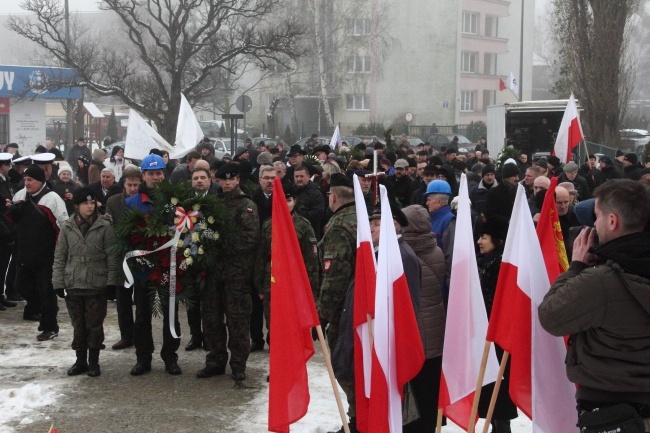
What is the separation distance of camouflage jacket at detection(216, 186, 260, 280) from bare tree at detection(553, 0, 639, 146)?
2229 centimetres

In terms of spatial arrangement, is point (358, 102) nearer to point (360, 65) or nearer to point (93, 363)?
point (360, 65)

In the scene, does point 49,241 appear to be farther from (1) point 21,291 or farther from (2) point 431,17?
(2) point 431,17

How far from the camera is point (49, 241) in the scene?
34.7 feet

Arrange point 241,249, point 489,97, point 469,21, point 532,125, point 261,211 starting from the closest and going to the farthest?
point 241,249
point 261,211
point 532,125
point 469,21
point 489,97

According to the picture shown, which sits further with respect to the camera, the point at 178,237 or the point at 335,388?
the point at 178,237

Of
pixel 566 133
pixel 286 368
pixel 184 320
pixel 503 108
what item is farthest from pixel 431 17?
pixel 286 368

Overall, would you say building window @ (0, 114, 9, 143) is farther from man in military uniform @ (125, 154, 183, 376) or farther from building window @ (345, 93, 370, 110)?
building window @ (345, 93, 370, 110)

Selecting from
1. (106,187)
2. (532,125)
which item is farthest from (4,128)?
(106,187)

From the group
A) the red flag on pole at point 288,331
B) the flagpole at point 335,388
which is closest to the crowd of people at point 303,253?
the red flag on pole at point 288,331

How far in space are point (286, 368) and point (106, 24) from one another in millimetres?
113684

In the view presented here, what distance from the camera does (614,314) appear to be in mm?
4453

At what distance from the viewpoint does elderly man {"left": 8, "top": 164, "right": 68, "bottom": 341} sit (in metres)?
10.5

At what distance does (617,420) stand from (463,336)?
160 centimetres

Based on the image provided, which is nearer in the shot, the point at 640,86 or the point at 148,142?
the point at 148,142
